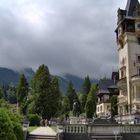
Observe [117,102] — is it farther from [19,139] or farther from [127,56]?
[19,139]

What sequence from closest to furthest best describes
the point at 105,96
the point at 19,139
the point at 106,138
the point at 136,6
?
1. the point at 19,139
2. the point at 106,138
3. the point at 136,6
4. the point at 105,96

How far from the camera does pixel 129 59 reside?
81250 mm

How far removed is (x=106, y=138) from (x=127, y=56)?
49.5 meters

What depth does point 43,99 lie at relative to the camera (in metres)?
78.8

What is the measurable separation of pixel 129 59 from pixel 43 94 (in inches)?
806

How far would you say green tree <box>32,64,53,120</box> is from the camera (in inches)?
3076

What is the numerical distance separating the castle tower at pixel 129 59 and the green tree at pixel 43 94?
1631 cm

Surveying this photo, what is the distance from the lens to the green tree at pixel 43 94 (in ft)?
256

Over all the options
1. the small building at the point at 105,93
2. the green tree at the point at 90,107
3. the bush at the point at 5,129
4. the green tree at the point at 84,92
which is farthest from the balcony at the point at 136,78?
the bush at the point at 5,129

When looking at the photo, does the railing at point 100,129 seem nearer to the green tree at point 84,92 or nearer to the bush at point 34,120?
the bush at point 34,120

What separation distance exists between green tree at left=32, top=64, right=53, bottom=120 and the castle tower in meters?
16.3

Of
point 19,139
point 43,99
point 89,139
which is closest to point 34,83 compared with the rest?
point 43,99

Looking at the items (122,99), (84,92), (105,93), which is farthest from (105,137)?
(84,92)

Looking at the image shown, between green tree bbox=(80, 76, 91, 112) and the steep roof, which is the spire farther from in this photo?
green tree bbox=(80, 76, 91, 112)
